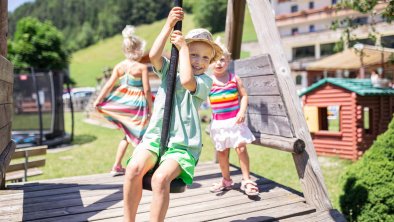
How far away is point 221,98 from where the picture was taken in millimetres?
4258

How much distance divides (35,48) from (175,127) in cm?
2107

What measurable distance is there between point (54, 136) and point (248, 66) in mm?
10152

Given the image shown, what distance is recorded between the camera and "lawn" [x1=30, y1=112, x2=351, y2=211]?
7.95 meters

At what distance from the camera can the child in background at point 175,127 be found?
262 centimetres

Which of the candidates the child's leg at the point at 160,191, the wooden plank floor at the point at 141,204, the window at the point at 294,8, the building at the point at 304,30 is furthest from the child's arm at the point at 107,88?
the window at the point at 294,8

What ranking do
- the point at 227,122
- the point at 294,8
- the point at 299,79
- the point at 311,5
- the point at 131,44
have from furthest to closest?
1. the point at 294,8
2. the point at 311,5
3. the point at 299,79
4. the point at 131,44
5. the point at 227,122

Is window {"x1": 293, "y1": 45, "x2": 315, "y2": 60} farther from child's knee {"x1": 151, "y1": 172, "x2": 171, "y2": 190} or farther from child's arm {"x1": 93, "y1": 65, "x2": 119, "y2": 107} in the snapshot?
child's knee {"x1": 151, "y1": 172, "x2": 171, "y2": 190}

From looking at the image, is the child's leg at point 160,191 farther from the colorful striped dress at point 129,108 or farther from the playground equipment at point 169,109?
the colorful striped dress at point 129,108

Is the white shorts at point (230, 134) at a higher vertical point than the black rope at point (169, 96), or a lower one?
lower

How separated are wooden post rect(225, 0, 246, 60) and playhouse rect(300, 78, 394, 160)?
533 cm

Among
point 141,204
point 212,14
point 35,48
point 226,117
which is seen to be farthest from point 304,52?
point 141,204

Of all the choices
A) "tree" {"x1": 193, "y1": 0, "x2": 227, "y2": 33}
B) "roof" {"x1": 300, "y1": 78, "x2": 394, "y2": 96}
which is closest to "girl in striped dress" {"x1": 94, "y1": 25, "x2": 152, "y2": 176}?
"roof" {"x1": 300, "y1": 78, "x2": 394, "y2": 96}

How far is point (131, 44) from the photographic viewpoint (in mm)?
5074

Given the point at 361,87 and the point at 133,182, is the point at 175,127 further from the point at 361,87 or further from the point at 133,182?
the point at 361,87
